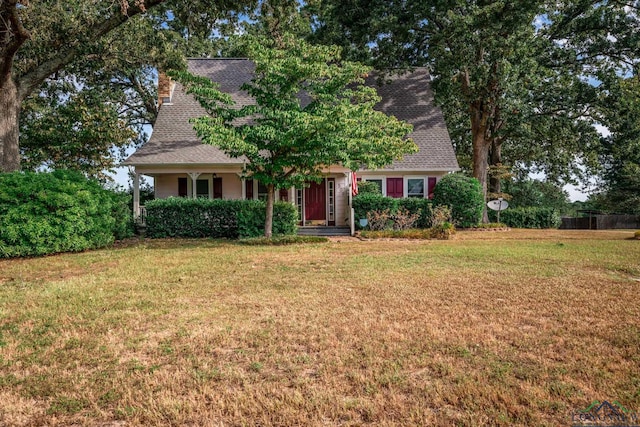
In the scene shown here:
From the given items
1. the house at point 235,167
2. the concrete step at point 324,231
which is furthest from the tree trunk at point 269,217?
the house at point 235,167

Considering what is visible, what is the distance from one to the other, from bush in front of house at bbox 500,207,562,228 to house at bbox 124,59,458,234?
189 inches

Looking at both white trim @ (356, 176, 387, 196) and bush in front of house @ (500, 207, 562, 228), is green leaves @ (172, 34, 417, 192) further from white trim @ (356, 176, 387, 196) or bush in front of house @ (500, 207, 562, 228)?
bush in front of house @ (500, 207, 562, 228)

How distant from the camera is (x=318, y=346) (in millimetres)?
3291

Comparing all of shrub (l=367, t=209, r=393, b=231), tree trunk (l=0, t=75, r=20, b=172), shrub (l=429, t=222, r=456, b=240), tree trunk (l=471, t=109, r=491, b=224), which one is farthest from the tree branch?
tree trunk (l=471, t=109, r=491, b=224)

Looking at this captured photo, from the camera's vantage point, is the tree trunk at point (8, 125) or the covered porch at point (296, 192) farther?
the covered porch at point (296, 192)

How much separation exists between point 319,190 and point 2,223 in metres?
11.6

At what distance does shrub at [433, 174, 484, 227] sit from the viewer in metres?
15.0

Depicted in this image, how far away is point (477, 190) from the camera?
15.2m

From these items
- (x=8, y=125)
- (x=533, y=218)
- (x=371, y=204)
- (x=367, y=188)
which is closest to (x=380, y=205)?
(x=371, y=204)

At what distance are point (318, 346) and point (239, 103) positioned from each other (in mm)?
17048

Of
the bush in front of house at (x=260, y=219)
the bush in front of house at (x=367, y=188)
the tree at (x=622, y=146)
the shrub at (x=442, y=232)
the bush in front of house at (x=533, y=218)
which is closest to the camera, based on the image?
the bush in front of house at (x=260, y=219)

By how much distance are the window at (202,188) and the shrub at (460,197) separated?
1038 cm

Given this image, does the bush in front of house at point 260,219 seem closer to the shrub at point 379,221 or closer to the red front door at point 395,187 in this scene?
the shrub at point 379,221

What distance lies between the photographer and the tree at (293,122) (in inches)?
386
